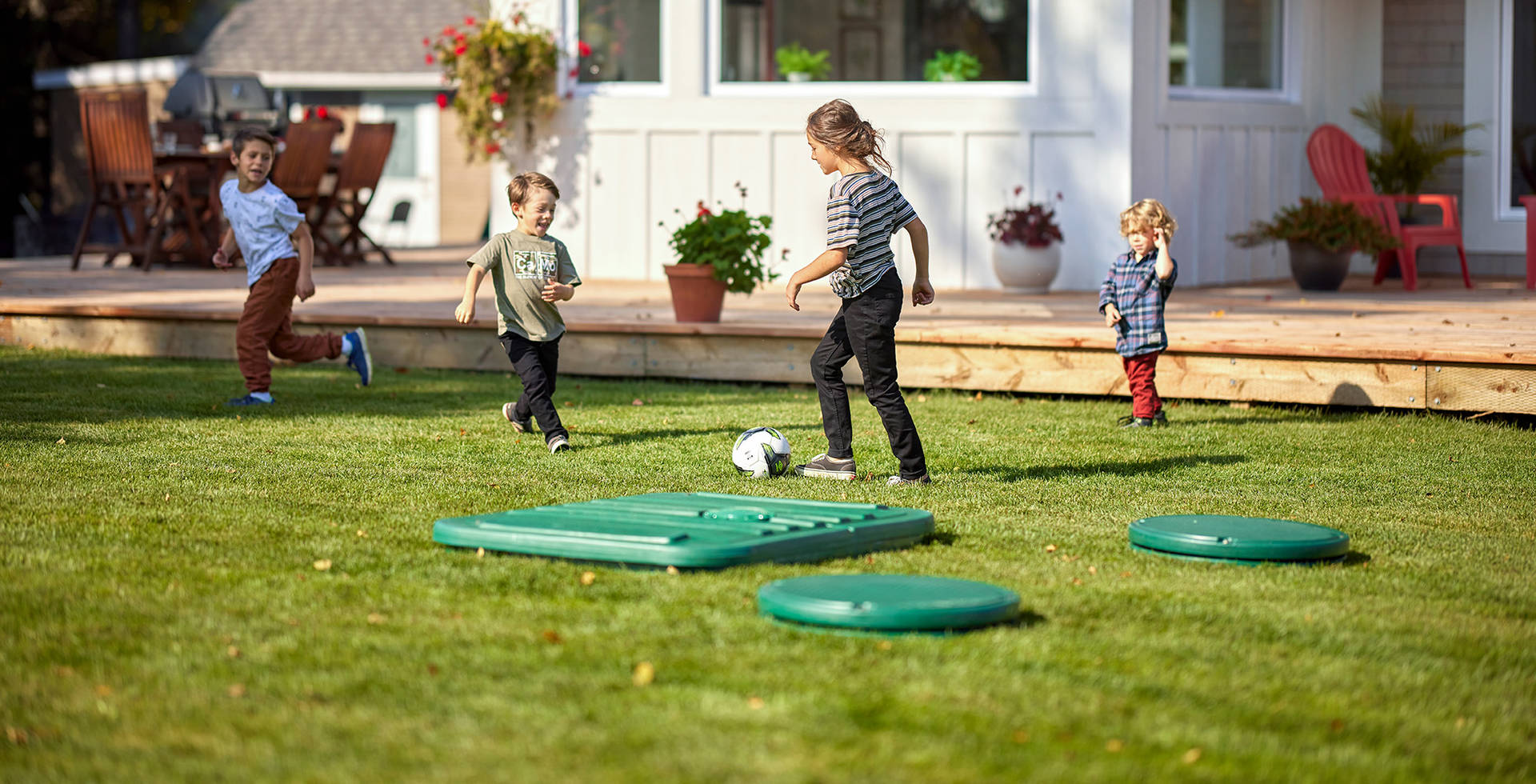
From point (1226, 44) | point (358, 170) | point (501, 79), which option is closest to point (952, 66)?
point (1226, 44)

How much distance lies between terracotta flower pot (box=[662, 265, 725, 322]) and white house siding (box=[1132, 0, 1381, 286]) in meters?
3.79

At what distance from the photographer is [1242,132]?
37.9ft

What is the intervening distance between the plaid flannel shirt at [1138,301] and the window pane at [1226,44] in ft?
15.6

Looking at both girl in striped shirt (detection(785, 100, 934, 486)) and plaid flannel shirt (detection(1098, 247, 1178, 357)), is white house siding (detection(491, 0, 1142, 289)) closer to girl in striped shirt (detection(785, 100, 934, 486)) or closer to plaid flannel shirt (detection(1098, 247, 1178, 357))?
plaid flannel shirt (detection(1098, 247, 1178, 357))

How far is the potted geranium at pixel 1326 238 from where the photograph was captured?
33.5 ft

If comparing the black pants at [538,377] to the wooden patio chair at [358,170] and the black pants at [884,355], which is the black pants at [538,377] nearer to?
the black pants at [884,355]

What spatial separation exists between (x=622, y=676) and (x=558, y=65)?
9351 mm

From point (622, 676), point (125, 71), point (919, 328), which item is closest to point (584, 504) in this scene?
point (622, 676)

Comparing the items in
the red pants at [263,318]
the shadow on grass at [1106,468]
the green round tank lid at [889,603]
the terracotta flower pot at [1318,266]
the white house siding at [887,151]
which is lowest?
the green round tank lid at [889,603]

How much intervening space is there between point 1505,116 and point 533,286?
28.6 ft

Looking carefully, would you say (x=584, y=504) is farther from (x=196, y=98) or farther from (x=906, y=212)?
(x=196, y=98)

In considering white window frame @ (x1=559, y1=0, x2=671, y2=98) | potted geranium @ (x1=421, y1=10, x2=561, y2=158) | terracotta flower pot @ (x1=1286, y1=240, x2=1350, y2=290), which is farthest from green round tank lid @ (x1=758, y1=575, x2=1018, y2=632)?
potted geranium @ (x1=421, y1=10, x2=561, y2=158)

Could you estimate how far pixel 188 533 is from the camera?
4238 millimetres

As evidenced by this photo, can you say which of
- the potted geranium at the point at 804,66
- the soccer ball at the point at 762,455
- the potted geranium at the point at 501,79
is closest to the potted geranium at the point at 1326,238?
the potted geranium at the point at 804,66
